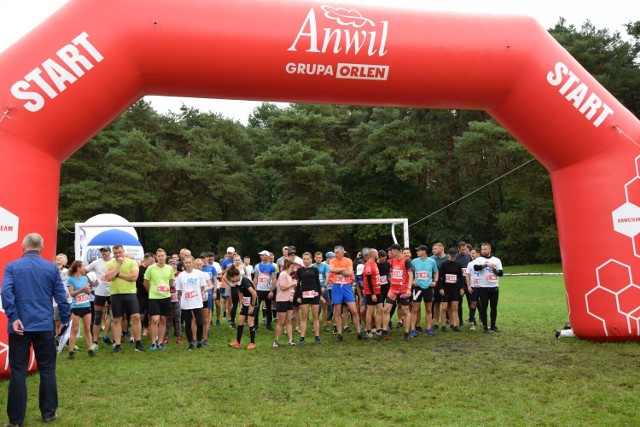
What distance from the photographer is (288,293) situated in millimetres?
9258

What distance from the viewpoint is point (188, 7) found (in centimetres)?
677

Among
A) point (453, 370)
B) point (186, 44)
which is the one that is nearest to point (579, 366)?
point (453, 370)

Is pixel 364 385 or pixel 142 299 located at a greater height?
pixel 142 299

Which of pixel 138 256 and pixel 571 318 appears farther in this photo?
pixel 138 256

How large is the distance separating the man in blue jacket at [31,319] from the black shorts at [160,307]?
396 cm

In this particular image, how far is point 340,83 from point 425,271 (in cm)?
438

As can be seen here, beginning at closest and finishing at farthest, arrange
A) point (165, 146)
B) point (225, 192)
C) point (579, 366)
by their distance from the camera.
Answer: point (579, 366) → point (225, 192) → point (165, 146)

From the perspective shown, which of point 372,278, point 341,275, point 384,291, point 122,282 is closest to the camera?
point 122,282

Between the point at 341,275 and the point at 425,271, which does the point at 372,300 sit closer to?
the point at 341,275

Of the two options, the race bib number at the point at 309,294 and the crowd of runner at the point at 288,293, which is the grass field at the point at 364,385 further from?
the race bib number at the point at 309,294

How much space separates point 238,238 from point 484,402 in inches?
1380

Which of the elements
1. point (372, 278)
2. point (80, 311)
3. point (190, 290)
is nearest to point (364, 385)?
point (372, 278)

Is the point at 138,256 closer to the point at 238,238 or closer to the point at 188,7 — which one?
the point at 188,7

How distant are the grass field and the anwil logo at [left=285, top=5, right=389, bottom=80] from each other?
388 cm
